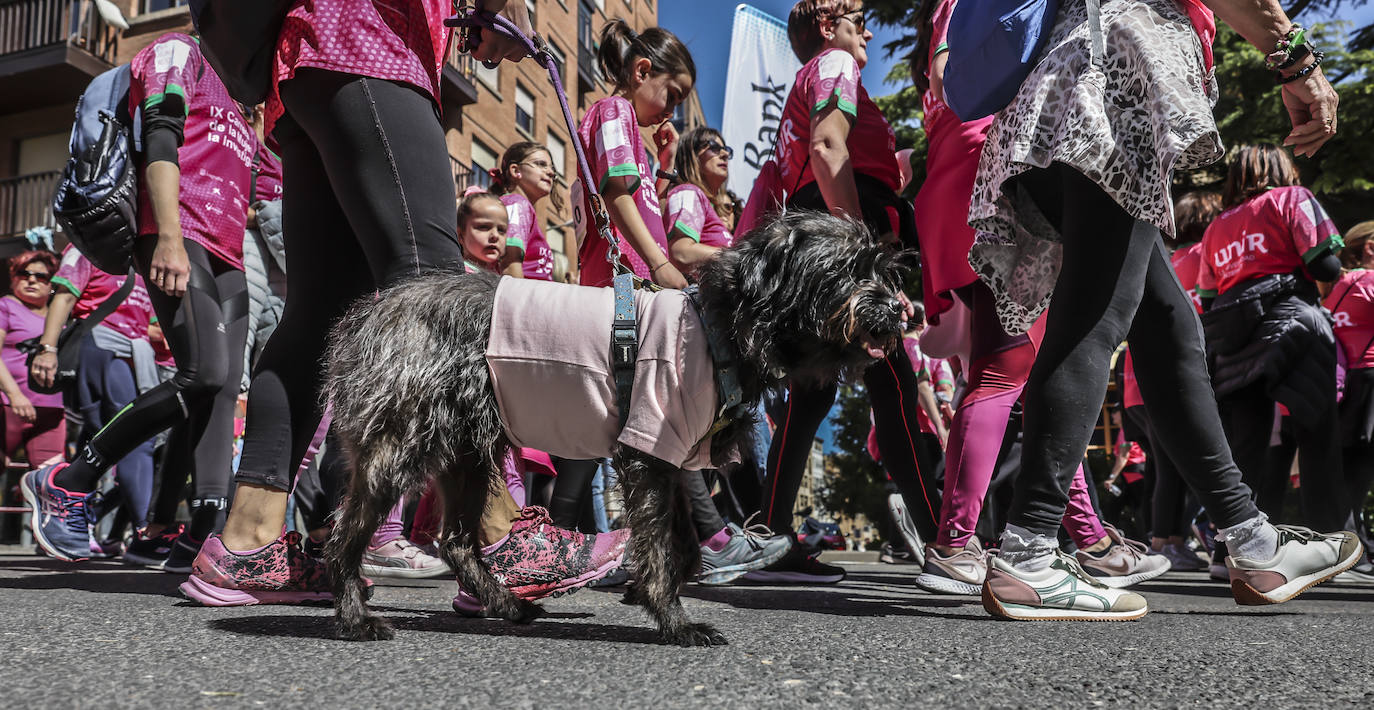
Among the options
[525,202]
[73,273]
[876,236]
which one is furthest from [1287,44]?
[73,273]

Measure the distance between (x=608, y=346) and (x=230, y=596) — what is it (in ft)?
4.43

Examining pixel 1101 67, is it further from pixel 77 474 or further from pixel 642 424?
pixel 77 474

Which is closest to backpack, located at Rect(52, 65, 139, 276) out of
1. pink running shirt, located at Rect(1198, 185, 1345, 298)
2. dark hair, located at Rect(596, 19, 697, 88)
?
dark hair, located at Rect(596, 19, 697, 88)

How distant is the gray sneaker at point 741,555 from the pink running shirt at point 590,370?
1739 millimetres

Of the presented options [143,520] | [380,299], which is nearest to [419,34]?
[380,299]

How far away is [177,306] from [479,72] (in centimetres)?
2434

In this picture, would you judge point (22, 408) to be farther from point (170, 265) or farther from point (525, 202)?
point (170, 265)

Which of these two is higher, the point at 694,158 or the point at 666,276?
the point at 694,158

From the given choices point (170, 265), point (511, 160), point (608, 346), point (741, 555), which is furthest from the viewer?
point (511, 160)

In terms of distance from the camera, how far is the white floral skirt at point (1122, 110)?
266cm

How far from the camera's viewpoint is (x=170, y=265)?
3662mm

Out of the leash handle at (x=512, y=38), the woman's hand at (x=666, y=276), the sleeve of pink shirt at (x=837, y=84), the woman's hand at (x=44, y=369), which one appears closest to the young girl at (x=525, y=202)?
the woman's hand at (x=666, y=276)

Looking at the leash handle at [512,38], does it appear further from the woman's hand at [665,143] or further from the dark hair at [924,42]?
the dark hair at [924,42]

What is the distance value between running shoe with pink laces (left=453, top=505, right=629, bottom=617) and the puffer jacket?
382 centimetres
